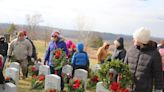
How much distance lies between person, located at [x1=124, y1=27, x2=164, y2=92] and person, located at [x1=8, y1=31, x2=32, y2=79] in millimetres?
7988

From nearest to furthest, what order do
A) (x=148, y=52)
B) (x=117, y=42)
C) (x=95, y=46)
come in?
1. (x=148, y=52)
2. (x=117, y=42)
3. (x=95, y=46)

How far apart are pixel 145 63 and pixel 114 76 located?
1058 mm

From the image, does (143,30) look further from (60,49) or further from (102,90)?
(60,49)

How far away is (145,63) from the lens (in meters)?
6.66

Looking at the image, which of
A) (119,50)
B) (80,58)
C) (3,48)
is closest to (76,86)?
(80,58)

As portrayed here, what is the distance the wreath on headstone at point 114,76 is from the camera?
286 inches

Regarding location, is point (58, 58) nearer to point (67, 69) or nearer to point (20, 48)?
point (67, 69)

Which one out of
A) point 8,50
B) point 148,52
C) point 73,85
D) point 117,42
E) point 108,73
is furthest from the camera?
point 8,50

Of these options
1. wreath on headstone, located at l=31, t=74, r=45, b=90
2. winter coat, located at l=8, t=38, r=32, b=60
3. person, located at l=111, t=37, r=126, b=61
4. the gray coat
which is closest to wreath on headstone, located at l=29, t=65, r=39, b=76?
winter coat, located at l=8, t=38, r=32, b=60

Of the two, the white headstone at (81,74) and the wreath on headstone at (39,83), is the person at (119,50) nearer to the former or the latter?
the white headstone at (81,74)

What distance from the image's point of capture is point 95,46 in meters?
52.2

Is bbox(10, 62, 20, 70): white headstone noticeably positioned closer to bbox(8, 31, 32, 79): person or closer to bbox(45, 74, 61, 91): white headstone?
bbox(8, 31, 32, 79): person

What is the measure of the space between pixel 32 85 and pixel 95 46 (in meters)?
39.1

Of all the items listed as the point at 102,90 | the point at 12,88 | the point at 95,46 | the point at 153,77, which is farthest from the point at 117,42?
the point at 95,46
